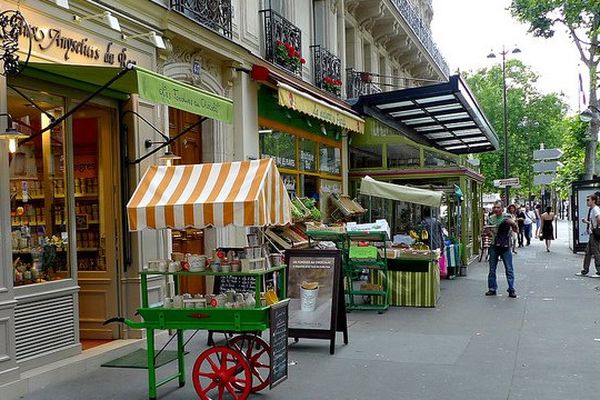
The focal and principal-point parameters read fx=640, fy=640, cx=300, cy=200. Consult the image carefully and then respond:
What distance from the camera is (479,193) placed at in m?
21.3

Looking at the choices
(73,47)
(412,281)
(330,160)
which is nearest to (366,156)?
(330,160)

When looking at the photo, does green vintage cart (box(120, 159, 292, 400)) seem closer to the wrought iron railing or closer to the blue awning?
the blue awning

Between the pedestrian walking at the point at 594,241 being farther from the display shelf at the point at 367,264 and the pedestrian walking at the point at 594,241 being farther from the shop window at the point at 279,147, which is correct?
the shop window at the point at 279,147

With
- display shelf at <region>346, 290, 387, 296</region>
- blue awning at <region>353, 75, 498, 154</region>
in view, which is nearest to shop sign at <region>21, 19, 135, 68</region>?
display shelf at <region>346, 290, 387, 296</region>

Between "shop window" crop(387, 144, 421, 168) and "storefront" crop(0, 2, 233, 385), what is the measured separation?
9.21m

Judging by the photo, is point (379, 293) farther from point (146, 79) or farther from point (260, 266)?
point (146, 79)

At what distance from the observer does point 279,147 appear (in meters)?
13.0

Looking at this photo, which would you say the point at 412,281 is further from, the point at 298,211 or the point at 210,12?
the point at 210,12

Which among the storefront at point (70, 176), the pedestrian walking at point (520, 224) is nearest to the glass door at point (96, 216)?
the storefront at point (70, 176)

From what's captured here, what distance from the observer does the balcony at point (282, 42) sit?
1238cm

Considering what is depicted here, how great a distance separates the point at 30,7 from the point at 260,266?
3.53 m

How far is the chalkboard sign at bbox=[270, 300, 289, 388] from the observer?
225 inches

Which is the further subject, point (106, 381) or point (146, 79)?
point (106, 381)

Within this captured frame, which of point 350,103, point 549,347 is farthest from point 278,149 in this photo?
point 549,347
